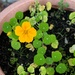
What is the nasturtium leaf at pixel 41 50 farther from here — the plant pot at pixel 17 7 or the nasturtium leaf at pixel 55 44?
the plant pot at pixel 17 7

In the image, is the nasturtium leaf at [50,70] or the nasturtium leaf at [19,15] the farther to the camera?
the nasturtium leaf at [19,15]

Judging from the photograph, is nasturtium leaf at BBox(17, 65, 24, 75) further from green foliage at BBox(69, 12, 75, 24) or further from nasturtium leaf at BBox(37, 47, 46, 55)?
green foliage at BBox(69, 12, 75, 24)

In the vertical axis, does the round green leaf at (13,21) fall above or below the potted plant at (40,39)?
above

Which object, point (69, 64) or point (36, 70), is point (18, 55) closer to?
point (36, 70)

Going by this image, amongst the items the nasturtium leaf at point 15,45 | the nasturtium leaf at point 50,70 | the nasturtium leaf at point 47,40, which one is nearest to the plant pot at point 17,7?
the nasturtium leaf at point 15,45

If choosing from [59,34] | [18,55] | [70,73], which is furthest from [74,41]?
[18,55]

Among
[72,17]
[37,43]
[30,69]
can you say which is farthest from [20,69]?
[72,17]

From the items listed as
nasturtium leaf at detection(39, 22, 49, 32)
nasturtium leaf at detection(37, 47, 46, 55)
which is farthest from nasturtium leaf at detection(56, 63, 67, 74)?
nasturtium leaf at detection(39, 22, 49, 32)

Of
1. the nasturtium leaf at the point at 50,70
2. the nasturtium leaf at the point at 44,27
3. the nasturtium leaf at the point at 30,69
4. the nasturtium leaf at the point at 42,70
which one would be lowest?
the nasturtium leaf at the point at 50,70
